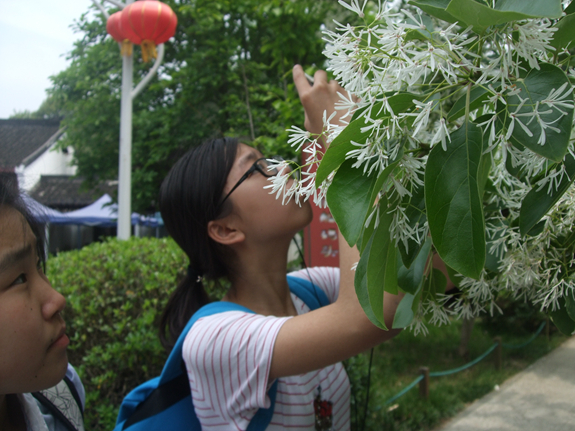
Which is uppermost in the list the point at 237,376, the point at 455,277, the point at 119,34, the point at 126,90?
the point at 119,34

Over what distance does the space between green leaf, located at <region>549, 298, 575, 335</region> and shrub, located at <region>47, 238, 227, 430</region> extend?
232 centimetres

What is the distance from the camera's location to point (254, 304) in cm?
162

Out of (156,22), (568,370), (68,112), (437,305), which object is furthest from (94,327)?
(68,112)

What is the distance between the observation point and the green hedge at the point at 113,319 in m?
2.72

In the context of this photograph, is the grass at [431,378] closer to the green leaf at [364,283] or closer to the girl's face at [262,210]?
the girl's face at [262,210]

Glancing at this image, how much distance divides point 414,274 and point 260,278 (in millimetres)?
897

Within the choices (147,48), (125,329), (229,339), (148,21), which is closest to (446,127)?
(229,339)

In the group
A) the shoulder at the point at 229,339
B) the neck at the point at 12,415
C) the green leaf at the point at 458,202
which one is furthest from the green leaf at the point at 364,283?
the neck at the point at 12,415

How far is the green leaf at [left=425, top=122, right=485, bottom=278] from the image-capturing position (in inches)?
20.4

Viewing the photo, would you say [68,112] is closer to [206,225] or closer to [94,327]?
[94,327]

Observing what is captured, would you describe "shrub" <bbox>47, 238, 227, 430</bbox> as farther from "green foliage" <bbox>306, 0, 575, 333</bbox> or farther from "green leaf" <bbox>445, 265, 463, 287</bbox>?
"green foliage" <bbox>306, 0, 575, 333</bbox>

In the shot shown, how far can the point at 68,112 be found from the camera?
8578 mm

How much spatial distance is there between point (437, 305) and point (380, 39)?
0.55m

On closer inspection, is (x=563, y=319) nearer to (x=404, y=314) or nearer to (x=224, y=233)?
(x=404, y=314)
